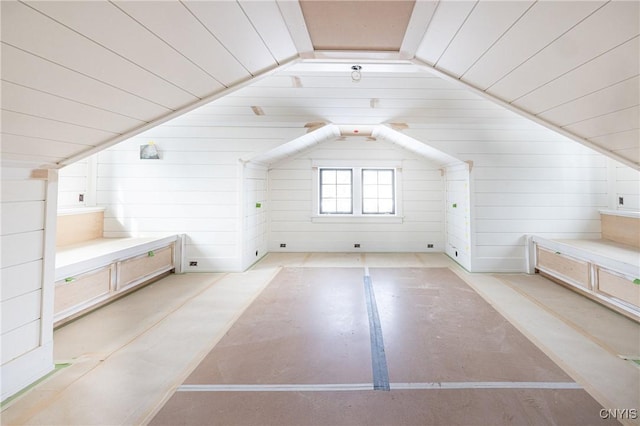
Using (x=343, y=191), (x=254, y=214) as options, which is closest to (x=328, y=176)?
(x=343, y=191)

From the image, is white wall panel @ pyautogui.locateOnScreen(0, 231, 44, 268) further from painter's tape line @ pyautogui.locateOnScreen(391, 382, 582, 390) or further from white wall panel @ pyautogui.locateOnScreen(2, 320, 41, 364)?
painter's tape line @ pyautogui.locateOnScreen(391, 382, 582, 390)

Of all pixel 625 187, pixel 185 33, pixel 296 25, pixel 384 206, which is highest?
pixel 296 25

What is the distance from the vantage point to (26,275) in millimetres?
1689

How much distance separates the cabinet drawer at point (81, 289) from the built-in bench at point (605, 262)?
5463 millimetres

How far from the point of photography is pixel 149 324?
8.24ft

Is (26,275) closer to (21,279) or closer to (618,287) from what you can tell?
(21,279)

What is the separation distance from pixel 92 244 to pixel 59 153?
234 centimetres

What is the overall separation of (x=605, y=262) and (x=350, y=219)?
149 inches

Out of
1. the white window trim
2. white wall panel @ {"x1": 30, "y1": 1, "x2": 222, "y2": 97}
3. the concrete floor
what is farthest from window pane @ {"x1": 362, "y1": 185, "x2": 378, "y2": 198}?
white wall panel @ {"x1": 30, "y1": 1, "x2": 222, "y2": 97}

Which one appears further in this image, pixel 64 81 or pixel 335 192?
pixel 335 192

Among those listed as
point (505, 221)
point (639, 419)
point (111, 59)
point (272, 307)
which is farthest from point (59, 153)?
point (505, 221)

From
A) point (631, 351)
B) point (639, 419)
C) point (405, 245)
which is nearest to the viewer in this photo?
point (639, 419)

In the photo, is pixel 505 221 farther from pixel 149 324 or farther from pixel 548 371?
pixel 149 324

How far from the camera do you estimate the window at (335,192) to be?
5750 millimetres
